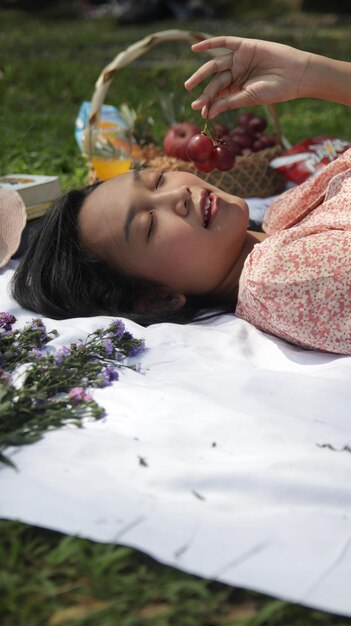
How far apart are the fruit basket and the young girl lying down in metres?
0.97

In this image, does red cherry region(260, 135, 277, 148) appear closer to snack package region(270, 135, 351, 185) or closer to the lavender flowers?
snack package region(270, 135, 351, 185)

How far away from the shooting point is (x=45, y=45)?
9.70 m

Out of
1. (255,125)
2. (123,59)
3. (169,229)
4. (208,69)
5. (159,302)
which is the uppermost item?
(208,69)

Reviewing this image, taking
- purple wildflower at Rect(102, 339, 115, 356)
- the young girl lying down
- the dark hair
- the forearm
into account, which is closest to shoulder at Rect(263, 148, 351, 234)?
the young girl lying down

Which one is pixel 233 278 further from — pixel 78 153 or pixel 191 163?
pixel 78 153

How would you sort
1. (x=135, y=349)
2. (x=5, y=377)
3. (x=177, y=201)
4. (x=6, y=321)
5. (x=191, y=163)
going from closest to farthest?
1. (x=5, y=377)
2. (x=135, y=349)
3. (x=6, y=321)
4. (x=177, y=201)
5. (x=191, y=163)

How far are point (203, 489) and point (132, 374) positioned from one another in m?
0.66

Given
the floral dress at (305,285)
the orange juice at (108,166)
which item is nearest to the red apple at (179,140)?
the orange juice at (108,166)

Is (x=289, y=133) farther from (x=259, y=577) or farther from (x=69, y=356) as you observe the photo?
(x=259, y=577)

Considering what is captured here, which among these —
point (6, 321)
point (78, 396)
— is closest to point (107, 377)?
point (78, 396)

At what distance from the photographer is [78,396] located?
86.0 inches

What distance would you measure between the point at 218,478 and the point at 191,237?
3.81 ft

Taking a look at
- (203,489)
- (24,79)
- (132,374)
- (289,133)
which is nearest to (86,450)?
(203,489)

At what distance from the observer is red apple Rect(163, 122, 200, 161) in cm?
425
